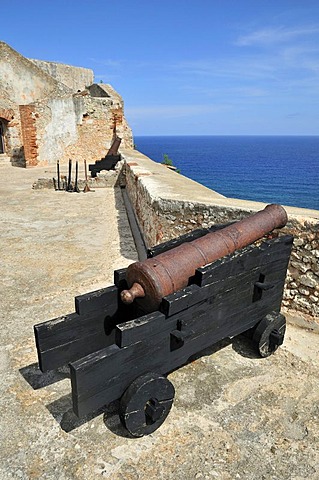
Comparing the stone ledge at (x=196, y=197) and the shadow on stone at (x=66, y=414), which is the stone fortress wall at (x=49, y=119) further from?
the shadow on stone at (x=66, y=414)

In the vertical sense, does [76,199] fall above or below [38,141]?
below

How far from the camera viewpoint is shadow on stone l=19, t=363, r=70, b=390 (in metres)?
2.80

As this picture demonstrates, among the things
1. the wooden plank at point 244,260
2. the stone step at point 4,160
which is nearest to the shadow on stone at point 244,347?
the wooden plank at point 244,260

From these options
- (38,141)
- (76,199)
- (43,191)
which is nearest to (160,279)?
(76,199)

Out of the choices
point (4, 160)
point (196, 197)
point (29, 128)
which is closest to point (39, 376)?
point (196, 197)

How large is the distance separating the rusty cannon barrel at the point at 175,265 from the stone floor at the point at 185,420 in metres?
0.82

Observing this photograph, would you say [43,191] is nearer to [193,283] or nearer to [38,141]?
[38,141]

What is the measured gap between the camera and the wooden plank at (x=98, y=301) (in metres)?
2.63

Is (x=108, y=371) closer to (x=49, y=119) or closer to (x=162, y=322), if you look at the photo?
(x=162, y=322)

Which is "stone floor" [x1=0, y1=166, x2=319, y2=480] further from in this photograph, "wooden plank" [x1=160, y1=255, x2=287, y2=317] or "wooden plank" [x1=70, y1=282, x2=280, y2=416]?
"wooden plank" [x1=160, y1=255, x2=287, y2=317]

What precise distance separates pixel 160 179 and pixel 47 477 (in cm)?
504

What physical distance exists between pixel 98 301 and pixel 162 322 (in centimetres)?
61

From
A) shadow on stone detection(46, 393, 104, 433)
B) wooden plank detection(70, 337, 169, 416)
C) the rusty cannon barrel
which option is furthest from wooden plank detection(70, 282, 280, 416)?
shadow on stone detection(46, 393, 104, 433)

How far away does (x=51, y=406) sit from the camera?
2.57 metres
